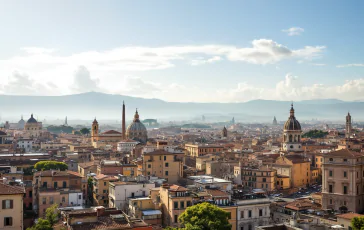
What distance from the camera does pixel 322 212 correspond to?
49188 mm

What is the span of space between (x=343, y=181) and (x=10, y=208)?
4031 cm

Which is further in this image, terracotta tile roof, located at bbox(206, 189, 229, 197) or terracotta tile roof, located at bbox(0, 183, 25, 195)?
terracotta tile roof, located at bbox(206, 189, 229, 197)

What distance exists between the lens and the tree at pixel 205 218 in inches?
1561

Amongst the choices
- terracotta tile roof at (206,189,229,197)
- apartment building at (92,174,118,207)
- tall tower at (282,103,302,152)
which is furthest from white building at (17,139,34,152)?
terracotta tile roof at (206,189,229,197)

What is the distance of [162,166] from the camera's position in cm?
6788

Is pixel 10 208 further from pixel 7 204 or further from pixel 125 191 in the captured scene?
pixel 125 191

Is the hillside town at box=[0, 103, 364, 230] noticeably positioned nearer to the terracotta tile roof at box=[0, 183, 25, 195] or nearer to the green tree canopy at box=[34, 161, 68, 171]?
the terracotta tile roof at box=[0, 183, 25, 195]

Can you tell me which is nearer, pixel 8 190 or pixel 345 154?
pixel 8 190

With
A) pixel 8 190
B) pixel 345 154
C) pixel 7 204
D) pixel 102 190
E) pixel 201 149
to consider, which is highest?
pixel 345 154

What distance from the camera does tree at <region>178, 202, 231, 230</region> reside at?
1561 inches

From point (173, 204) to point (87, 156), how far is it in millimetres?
55810

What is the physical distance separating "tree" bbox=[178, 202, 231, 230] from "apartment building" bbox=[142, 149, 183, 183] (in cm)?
2622

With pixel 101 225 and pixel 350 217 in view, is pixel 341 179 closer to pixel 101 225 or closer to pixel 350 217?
pixel 350 217

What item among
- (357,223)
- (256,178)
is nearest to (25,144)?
(256,178)
